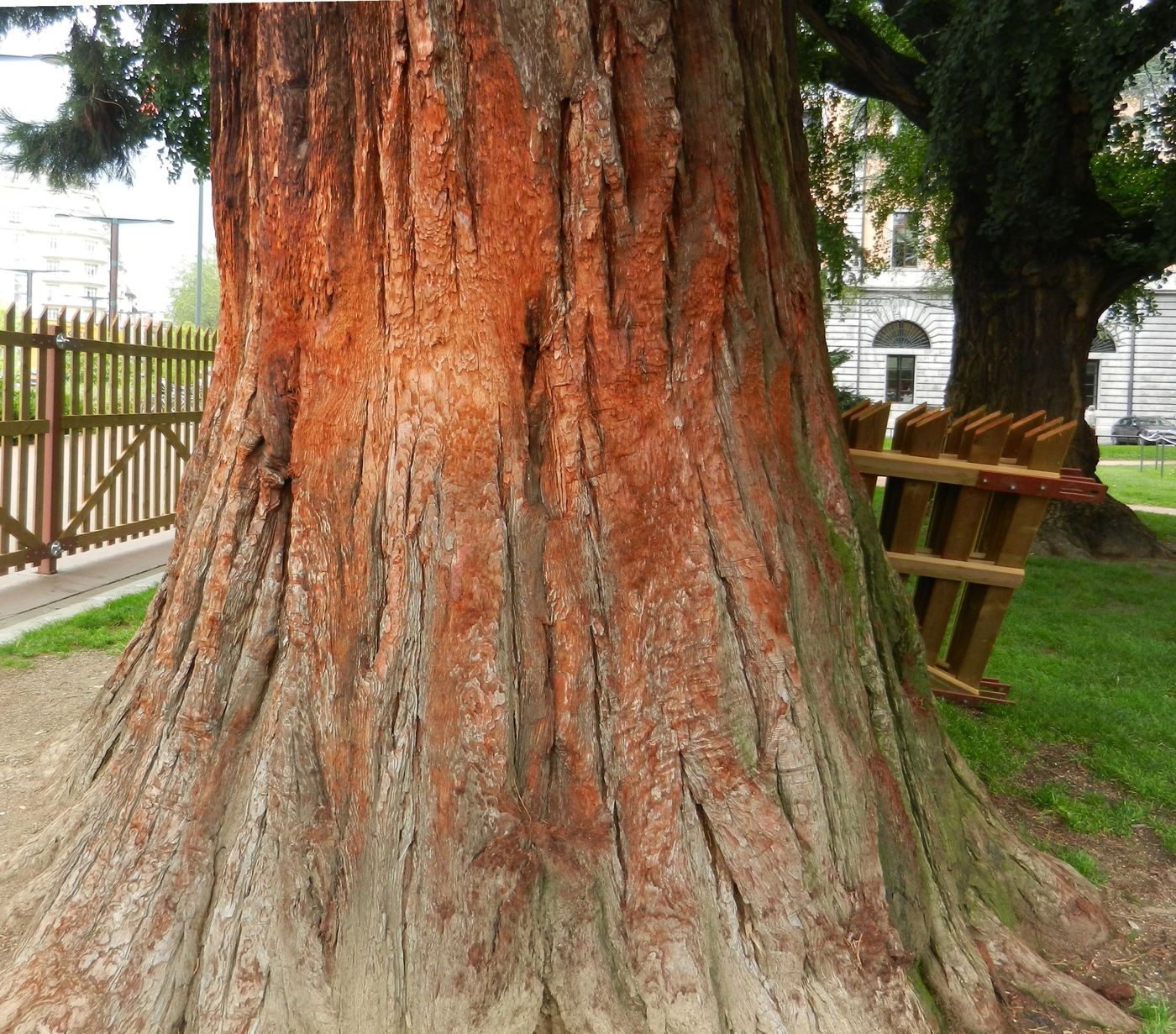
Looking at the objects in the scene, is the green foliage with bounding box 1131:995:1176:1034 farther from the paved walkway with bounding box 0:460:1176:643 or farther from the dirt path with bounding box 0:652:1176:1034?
the paved walkway with bounding box 0:460:1176:643

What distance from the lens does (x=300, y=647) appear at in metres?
2.83

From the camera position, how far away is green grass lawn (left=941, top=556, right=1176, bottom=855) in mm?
4812

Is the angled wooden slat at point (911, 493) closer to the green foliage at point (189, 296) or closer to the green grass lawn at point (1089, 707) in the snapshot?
the green grass lawn at point (1089, 707)

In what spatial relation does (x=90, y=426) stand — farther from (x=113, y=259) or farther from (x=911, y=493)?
(x=113, y=259)

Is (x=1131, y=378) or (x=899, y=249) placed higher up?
(x=899, y=249)

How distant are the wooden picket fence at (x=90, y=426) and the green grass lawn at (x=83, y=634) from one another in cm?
158

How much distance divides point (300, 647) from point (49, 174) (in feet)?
31.2

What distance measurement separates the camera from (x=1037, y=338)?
1133cm

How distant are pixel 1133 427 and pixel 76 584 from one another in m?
39.1

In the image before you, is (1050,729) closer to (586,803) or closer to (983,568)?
(983,568)

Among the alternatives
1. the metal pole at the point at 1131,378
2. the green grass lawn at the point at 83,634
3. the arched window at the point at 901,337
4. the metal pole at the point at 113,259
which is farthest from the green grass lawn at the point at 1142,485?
the metal pole at the point at 113,259

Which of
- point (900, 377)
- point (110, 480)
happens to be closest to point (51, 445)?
point (110, 480)

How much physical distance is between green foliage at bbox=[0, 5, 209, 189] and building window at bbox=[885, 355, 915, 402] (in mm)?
37321

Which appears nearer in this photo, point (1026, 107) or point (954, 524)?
point (954, 524)
